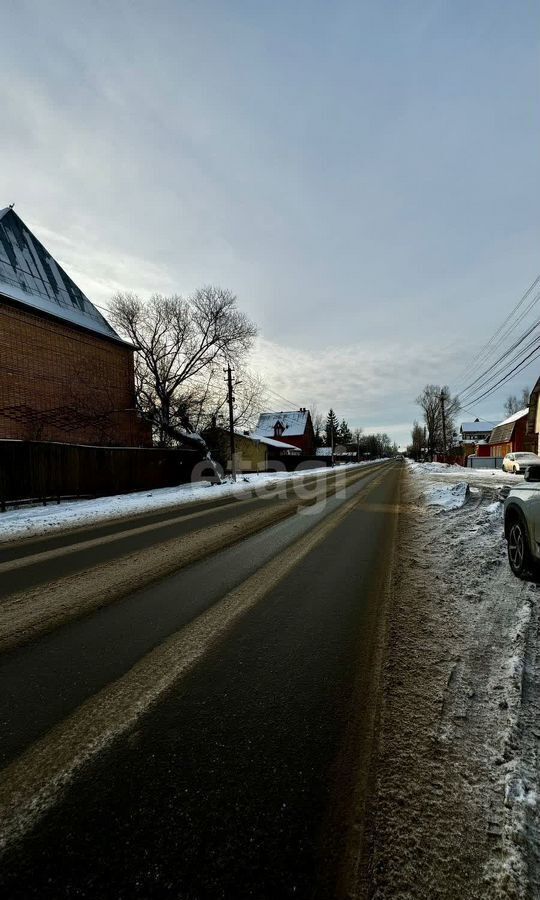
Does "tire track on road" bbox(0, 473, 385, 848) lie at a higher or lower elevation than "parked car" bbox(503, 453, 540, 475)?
lower

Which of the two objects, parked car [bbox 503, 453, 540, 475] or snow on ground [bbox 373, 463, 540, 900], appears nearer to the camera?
snow on ground [bbox 373, 463, 540, 900]

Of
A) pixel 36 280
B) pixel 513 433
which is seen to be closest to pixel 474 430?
pixel 513 433

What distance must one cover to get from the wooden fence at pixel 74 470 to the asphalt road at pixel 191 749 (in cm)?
1028

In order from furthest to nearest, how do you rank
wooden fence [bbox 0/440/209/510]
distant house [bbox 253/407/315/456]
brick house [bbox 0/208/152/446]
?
distant house [bbox 253/407/315/456], brick house [bbox 0/208/152/446], wooden fence [bbox 0/440/209/510]

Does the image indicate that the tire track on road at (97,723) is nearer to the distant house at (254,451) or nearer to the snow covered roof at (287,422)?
the distant house at (254,451)

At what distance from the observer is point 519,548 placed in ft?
14.8

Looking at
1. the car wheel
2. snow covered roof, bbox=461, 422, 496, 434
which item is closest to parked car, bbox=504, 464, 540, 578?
the car wheel

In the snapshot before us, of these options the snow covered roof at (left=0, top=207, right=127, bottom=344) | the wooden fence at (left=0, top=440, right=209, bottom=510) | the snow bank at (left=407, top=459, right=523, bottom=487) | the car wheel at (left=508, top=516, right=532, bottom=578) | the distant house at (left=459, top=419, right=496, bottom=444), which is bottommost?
the snow bank at (left=407, top=459, right=523, bottom=487)

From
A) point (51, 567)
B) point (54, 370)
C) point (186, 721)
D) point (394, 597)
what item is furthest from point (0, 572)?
point (54, 370)

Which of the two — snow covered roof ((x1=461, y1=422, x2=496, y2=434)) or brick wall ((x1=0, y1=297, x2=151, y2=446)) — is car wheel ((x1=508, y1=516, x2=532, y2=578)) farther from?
snow covered roof ((x1=461, y1=422, x2=496, y2=434))

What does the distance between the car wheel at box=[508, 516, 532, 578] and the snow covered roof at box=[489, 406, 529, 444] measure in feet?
135

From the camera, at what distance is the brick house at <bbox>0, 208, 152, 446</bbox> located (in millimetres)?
18203

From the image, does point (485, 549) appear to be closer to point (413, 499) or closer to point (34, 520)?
point (413, 499)

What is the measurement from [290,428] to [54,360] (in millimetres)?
51634
